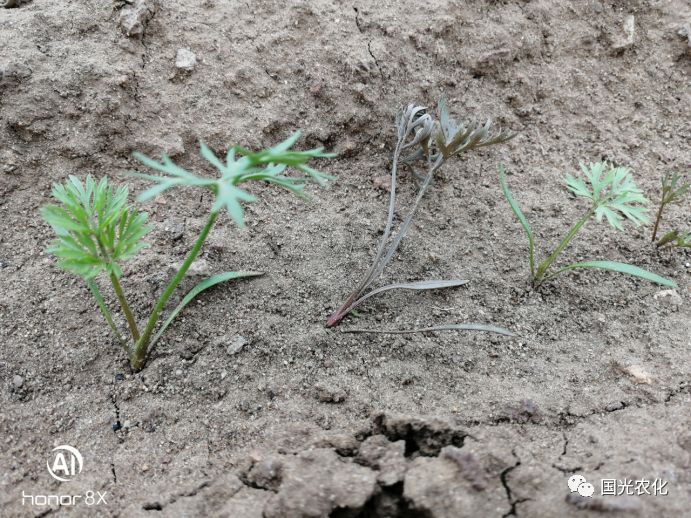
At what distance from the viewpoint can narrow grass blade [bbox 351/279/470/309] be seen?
2.01 metres

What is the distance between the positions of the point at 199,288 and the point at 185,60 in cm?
107

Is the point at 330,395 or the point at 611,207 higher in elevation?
the point at 611,207

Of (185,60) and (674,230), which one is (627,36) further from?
(185,60)

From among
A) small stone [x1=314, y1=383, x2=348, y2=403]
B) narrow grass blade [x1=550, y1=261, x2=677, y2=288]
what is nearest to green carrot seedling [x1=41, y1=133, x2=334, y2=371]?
small stone [x1=314, y1=383, x2=348, y2=403]

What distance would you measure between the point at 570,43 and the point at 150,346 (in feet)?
7.75

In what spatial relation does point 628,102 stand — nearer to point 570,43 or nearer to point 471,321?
point 570,43

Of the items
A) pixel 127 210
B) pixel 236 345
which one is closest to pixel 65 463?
pixel 236 345

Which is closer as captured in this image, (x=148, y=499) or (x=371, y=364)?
(x=148, y=499)

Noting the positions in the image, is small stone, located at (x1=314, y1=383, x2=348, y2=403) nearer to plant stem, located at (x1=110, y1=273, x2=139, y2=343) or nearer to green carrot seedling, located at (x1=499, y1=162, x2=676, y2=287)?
plant stem, located at (x1=110, y1=273, x2=139, y2=343)

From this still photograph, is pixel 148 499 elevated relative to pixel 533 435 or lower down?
lower down

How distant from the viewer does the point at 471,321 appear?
2.05 m

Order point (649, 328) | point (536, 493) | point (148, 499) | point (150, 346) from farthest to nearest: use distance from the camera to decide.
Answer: point (649, 328) → point (150, 346) → point (148, 499) → point (536, 493)

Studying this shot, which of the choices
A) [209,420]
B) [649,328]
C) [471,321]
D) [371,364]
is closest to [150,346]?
[209,420]

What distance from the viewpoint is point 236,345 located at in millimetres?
1893
